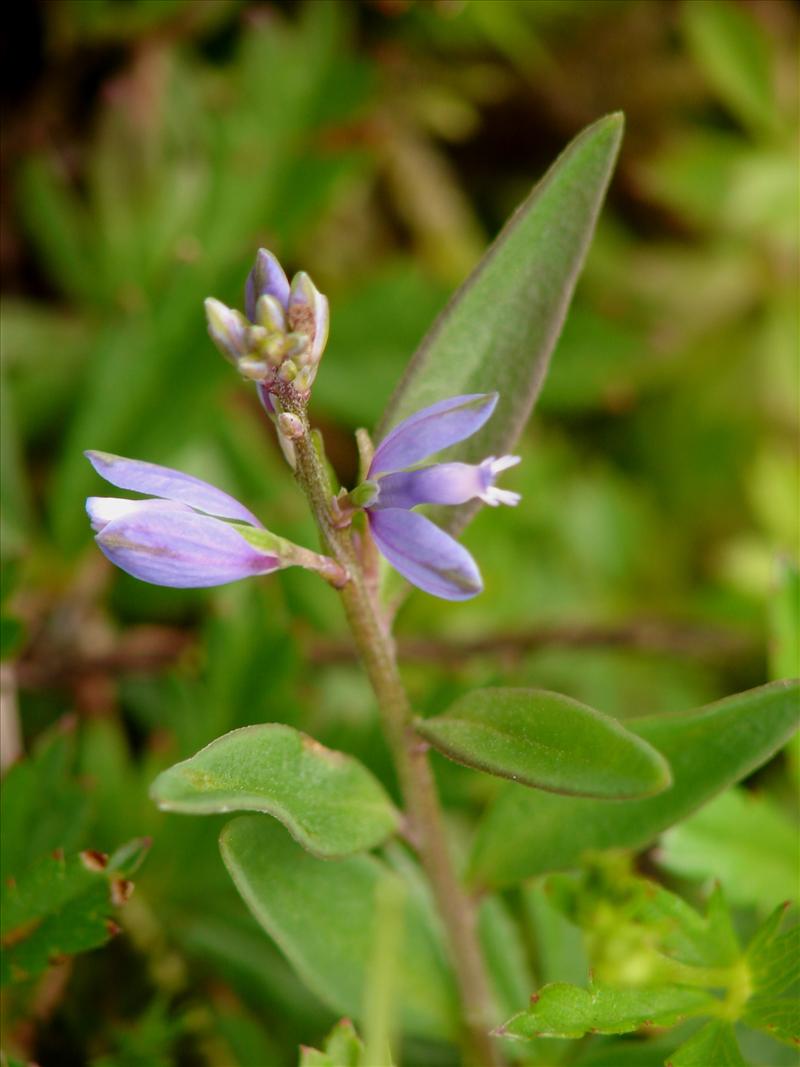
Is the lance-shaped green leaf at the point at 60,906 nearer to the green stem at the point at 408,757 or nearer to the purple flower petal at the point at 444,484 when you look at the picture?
the green stem at the point at 408,757

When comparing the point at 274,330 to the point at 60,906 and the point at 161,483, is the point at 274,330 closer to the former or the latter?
the point at 161,483

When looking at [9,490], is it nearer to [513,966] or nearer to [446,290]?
[446,290]

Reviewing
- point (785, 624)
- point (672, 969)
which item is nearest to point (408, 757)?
point (672, 969)

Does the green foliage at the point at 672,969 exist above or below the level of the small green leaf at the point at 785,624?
below

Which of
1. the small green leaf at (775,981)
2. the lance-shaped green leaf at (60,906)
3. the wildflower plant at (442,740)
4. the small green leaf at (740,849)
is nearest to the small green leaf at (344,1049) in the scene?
the wildflower plant at (442,740)

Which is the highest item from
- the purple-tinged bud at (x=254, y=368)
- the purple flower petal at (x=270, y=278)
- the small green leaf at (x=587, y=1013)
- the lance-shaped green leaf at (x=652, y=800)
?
the purple flower petal at (x=270, y=278)

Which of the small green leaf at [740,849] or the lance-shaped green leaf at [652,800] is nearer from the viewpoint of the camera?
the lance-shaped green leaf at [652,800]

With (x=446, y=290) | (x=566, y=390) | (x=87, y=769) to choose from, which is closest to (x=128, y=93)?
(x=446, y=290)

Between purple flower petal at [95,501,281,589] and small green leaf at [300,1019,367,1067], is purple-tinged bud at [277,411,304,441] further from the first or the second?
small green leaf at [300,1019,367,1067]
